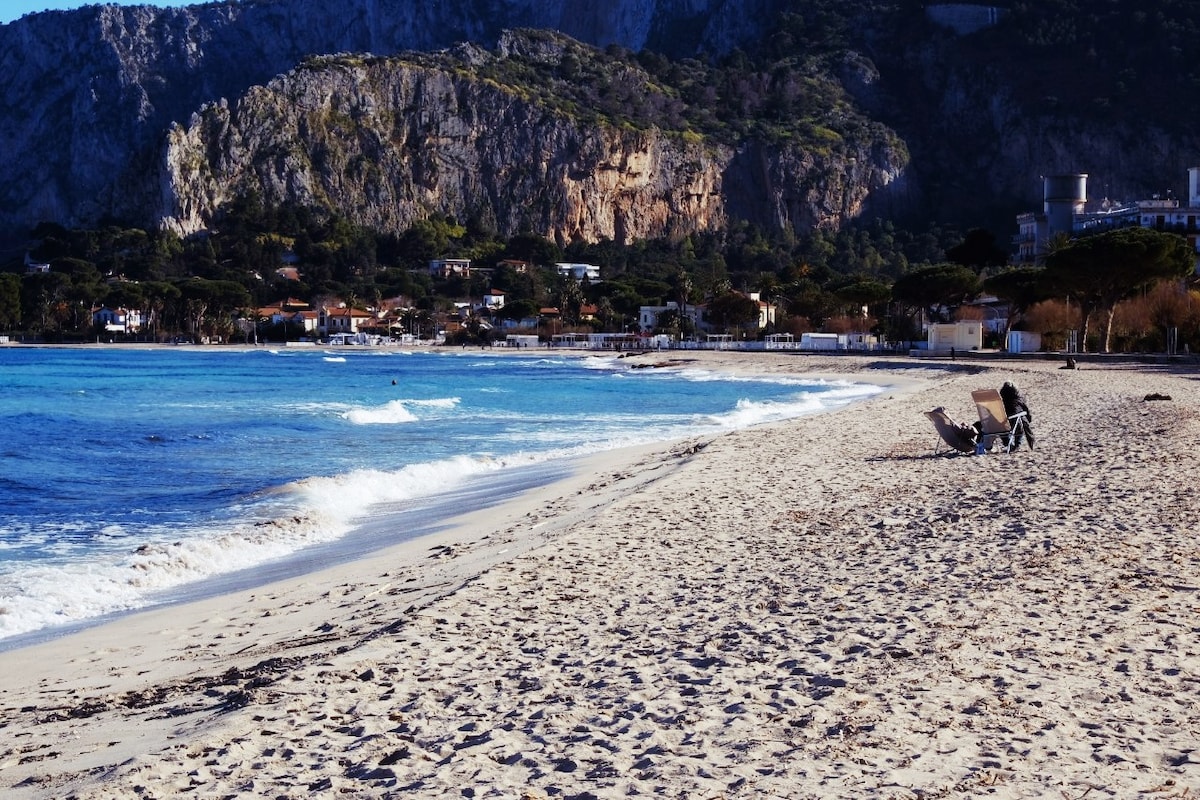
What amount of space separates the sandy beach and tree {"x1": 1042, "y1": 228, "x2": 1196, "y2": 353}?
44.5 m

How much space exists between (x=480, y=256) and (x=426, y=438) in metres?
141

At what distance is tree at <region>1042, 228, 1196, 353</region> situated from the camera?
52.2 meters

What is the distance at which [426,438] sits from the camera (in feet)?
78.6

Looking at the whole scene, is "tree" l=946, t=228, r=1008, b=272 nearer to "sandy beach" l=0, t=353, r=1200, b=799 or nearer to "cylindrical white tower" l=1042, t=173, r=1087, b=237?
"cylindrical white tower" l=1042, t=173, r=1087, b=237

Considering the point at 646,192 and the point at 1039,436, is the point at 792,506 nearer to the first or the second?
the point at 1039,436

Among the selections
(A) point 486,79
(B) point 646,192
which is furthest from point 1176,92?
(A) point 486,79

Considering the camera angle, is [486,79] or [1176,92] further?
[486,79]

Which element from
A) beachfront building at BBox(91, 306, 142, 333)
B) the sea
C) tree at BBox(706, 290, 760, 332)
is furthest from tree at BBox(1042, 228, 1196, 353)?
beachfront building at BBox(91, 306, 142, 333)

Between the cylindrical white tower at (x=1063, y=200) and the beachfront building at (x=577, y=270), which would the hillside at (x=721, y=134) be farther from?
the cylindrical white tower at (x=1063, y=200)

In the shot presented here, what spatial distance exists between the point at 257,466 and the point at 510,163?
519ft

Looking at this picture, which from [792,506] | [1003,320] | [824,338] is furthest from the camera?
[824,338]

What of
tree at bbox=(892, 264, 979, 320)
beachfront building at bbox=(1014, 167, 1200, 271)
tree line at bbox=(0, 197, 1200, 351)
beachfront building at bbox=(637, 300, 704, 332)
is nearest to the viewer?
tree line at bbox=(0, 197, 1200, 351)

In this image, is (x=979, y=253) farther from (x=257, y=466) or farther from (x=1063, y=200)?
(x=257, y=466)

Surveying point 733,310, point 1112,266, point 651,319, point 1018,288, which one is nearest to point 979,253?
point 733,310
